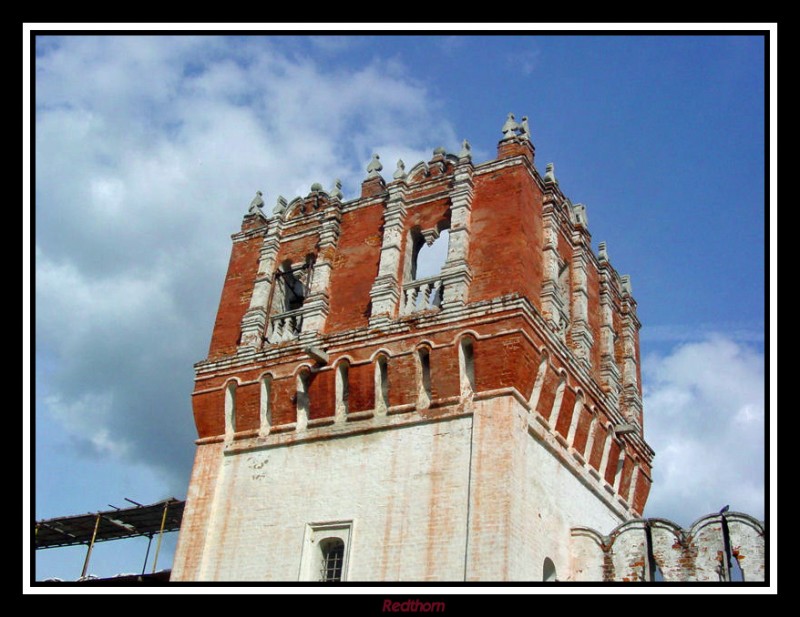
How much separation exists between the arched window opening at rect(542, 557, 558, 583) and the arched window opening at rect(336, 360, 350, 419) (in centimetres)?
552

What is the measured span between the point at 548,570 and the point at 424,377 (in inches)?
192

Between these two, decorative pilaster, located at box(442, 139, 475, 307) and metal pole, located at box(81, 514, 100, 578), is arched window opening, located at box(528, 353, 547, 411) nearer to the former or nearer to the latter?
decorative pilaster, located at box(442, 139, 475, 307)

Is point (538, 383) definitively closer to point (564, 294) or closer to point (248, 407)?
point (564, 294)

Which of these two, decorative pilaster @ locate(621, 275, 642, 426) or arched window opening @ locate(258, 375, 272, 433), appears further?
decorative pilaster @ locate(621, 275, 642, 426)

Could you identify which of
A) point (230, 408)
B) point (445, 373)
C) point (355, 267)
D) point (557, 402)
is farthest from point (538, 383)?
point (230, 408)

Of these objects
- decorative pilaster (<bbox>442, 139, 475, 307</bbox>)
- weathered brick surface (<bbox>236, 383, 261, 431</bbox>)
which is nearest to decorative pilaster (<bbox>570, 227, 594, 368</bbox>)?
decorative pilaster (<bbox>442, 139, 475, 307</bbox>)

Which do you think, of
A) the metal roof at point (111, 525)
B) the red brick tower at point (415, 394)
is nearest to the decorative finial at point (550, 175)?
Answer: the red brick tower at point (415, 394)

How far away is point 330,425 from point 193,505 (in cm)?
385

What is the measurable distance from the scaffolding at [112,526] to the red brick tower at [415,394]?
10267 mm

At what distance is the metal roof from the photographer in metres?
34.0

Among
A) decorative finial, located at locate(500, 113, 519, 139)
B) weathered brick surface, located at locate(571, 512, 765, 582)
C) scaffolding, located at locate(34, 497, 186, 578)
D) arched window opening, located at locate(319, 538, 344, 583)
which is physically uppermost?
decorative finial, located at locate(500, 113, 519, 139)

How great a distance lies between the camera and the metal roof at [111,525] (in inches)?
1339
